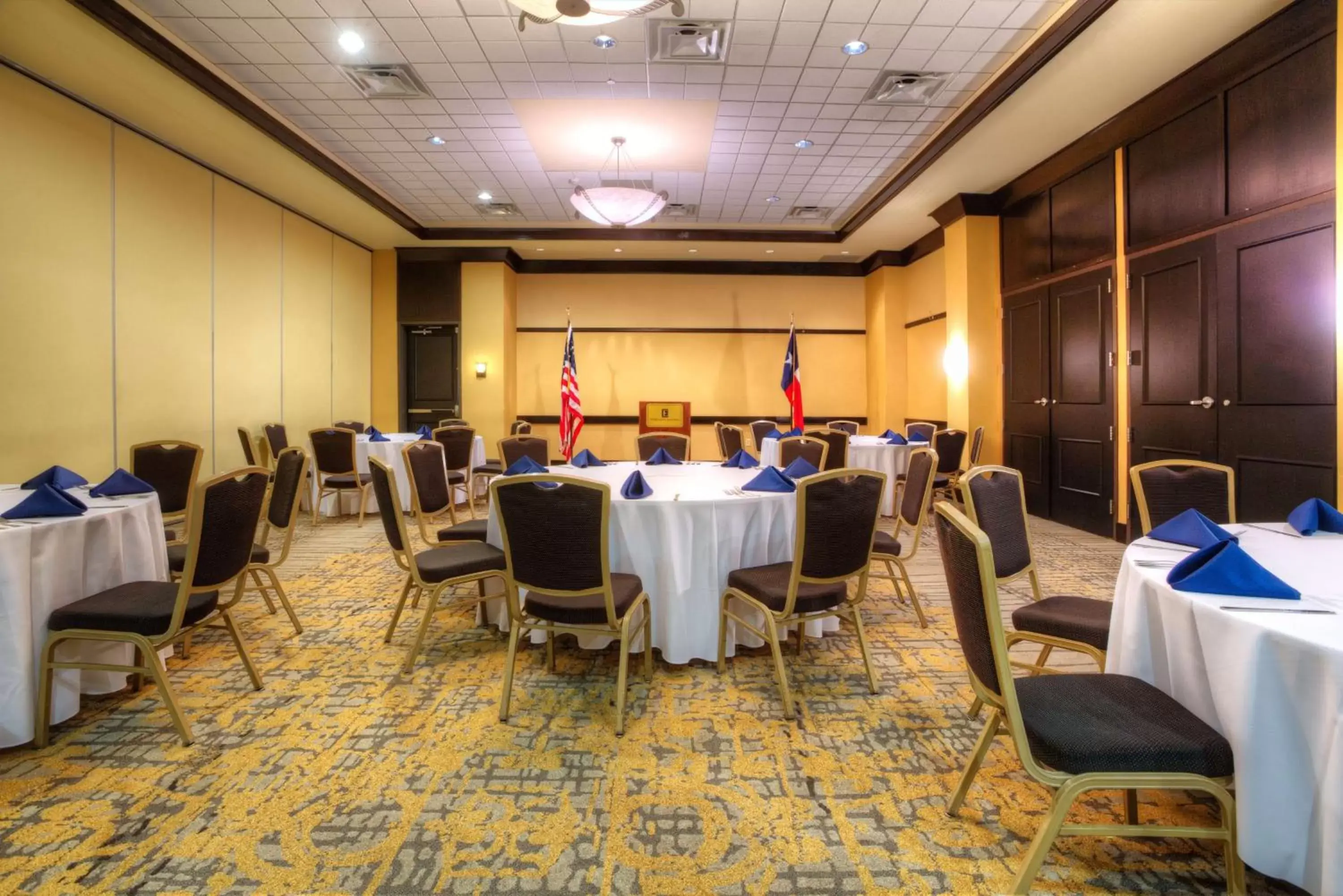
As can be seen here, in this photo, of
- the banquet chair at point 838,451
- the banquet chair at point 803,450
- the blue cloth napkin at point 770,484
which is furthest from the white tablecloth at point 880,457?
the blue cloth napkin at point 770,484

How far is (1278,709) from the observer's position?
140 cm

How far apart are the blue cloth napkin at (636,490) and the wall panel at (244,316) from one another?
588 centimetres

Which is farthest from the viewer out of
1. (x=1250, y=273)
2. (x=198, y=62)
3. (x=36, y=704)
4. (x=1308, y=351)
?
(x=198, y=62)

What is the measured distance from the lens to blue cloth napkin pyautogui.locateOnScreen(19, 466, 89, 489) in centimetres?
310

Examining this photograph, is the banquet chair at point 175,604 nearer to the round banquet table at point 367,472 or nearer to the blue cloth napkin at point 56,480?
the blue cloth napkin at point 56,480

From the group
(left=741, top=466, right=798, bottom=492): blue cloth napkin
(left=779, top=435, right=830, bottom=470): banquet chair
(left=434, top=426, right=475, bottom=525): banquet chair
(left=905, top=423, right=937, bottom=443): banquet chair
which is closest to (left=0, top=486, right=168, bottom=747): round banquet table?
(left=741, top=466, right=798, bottom=492): blue cloth napkin

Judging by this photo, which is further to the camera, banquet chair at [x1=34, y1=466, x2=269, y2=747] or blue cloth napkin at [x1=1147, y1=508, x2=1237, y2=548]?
banquet chair at [x1=34, y1=466, x2=269, y2=747]

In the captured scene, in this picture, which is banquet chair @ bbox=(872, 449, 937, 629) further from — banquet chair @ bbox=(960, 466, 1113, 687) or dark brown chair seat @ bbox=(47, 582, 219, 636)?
dark brown chair seat @ bbox=(47, 582, 219, 636)

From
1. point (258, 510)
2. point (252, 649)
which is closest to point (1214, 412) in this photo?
point (258, 510)

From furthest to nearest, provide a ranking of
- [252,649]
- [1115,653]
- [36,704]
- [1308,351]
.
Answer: [1308,351], [252,649], [36,704], [1115,653]

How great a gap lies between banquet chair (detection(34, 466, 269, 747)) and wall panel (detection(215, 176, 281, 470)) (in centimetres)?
513

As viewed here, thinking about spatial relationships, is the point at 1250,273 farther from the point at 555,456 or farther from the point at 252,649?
the point at 555,456

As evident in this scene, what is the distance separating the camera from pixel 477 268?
10.6m

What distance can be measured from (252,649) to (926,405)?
922 cm
